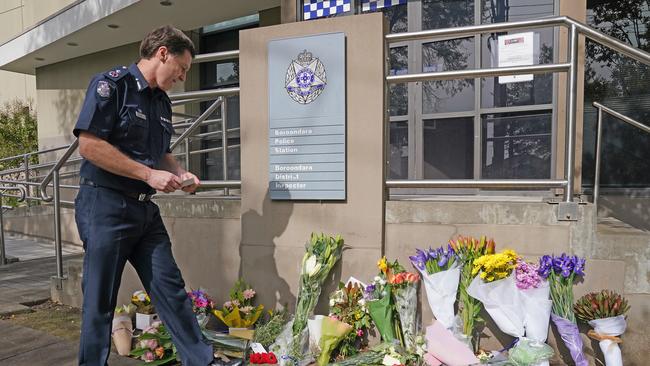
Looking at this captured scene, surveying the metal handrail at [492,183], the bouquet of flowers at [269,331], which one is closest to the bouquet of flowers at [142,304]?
the bouquet of flowers at [269,331]

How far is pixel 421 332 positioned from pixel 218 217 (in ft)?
5.65

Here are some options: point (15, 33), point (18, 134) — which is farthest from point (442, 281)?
point (15, 33)

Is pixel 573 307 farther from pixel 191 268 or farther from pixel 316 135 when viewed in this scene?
pixel 191 268

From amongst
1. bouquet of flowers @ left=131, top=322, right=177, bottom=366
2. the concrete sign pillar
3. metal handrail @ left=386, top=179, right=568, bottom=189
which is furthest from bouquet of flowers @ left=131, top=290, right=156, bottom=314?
metal handrail @ left=386, top=179, right=568, bottom=189

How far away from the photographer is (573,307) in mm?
2654

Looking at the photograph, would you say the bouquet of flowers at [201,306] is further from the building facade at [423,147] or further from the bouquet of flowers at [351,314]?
the bouquet of flowers at [351,314]

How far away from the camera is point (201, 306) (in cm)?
340

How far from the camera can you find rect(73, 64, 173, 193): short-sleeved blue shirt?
2338 millimetres

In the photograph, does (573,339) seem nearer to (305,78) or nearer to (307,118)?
(307,118)

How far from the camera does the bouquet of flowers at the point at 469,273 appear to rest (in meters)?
2.80

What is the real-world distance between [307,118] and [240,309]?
1.42 metres

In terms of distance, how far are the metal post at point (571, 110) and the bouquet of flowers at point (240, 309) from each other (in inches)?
84.8

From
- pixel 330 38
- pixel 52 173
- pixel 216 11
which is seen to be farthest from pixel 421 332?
pixel 216 11

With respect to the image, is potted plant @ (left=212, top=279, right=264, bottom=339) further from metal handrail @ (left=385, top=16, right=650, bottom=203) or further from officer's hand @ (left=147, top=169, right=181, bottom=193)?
metal handrail @ (left=385, top=16, right=650, bottom=203)
